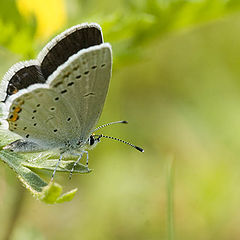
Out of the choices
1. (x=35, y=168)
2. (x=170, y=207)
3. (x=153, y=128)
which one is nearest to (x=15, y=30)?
(x=35, y=168)

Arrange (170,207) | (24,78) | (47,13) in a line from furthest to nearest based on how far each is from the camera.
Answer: (47,13), (170,207), (24,78)

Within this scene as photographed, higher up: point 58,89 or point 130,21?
point 130,21

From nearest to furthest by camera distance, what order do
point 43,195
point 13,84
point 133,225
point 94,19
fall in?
point 43,195
point 13,84
point 94,19
point 133,225

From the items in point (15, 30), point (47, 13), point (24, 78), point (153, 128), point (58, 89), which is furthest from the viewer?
point (153, 128)

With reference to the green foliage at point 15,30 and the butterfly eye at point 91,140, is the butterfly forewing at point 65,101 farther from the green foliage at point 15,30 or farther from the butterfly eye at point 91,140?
the green foliage at point 15,30

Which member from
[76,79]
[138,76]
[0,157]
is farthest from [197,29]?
[0,157]

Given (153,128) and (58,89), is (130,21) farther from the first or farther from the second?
(153,128)

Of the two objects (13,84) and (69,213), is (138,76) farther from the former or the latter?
(13,84)
